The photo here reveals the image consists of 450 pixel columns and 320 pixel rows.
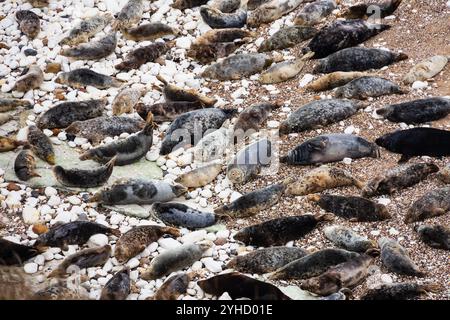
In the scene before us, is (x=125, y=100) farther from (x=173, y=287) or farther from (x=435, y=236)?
(x=435, y=236)

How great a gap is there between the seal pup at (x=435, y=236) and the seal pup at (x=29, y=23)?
21.8 feet

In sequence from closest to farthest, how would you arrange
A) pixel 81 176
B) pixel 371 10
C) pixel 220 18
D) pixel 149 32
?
pixel 81 176 < pixel 371 10 < pixel 149 32 < pixel 220 18

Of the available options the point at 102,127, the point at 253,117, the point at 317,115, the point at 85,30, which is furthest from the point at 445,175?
the point at 85,30

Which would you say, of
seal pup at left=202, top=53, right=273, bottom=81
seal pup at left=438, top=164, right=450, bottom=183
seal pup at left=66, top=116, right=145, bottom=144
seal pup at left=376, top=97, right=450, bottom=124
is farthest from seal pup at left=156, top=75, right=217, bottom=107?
seal pup at left=438, top=164, right=450, bottom=183

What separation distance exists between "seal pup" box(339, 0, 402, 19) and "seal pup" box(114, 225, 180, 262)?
16.4 ft

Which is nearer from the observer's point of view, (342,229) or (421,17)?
(342,229)

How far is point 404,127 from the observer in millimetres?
7820

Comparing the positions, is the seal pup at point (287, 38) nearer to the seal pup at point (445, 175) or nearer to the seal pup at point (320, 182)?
the seal pup at point (320, 182)

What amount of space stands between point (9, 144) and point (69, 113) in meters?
0.89

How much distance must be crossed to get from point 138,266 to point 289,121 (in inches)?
111

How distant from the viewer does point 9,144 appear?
25.8 feet

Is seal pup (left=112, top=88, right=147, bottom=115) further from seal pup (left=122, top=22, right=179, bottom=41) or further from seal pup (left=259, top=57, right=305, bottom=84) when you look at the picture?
seal pup (left=259, top=57, right=305, bottom=84)
